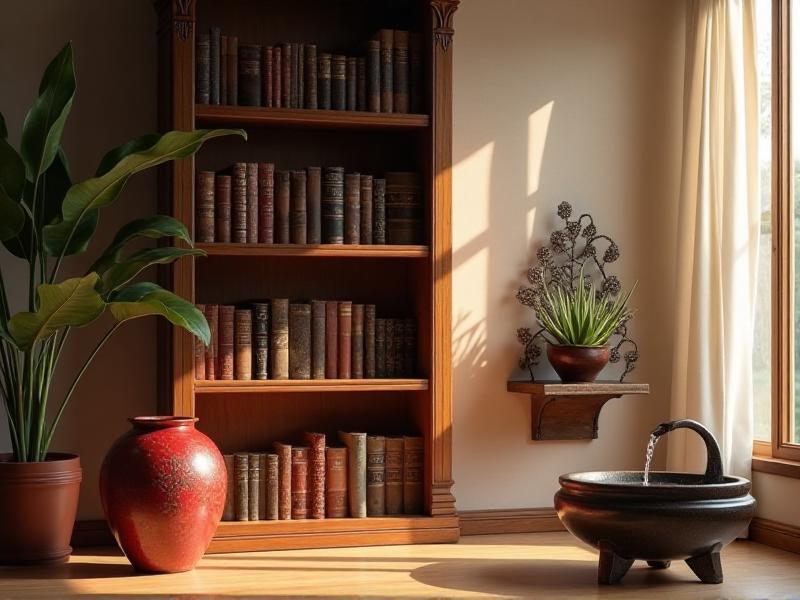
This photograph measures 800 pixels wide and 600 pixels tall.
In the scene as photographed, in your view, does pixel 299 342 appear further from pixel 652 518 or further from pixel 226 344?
pixel 652 518

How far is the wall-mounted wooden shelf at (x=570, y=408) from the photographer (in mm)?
4082

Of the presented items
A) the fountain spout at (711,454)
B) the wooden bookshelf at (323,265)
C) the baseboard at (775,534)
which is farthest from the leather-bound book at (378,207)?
the baseboard at (775,534)

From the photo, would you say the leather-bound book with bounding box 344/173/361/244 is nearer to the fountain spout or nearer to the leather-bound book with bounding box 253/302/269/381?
the leather-bound book with bounding box 253/302/269/381

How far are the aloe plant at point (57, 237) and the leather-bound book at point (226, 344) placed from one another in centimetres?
34

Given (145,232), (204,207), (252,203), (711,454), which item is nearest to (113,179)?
(145,232)

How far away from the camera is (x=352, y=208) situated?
155 inches

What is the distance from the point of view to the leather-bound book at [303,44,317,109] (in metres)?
3.91

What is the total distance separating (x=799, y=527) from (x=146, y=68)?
9.20ft

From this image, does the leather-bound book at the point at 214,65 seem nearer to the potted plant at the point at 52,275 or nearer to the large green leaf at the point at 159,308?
the potted plant at the point at 52,275

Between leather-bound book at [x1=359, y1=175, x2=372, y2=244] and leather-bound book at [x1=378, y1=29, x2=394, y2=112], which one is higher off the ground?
leather-bound book at [x1=378, y1=29, x2=394, y2=112]

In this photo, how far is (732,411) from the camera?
4.03 meters

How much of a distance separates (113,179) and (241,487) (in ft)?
3.86

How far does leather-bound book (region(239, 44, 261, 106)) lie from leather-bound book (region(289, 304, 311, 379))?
A: 735mm

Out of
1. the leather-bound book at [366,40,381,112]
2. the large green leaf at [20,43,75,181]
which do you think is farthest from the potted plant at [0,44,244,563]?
the leather-bound book at [366,40,381,112]
